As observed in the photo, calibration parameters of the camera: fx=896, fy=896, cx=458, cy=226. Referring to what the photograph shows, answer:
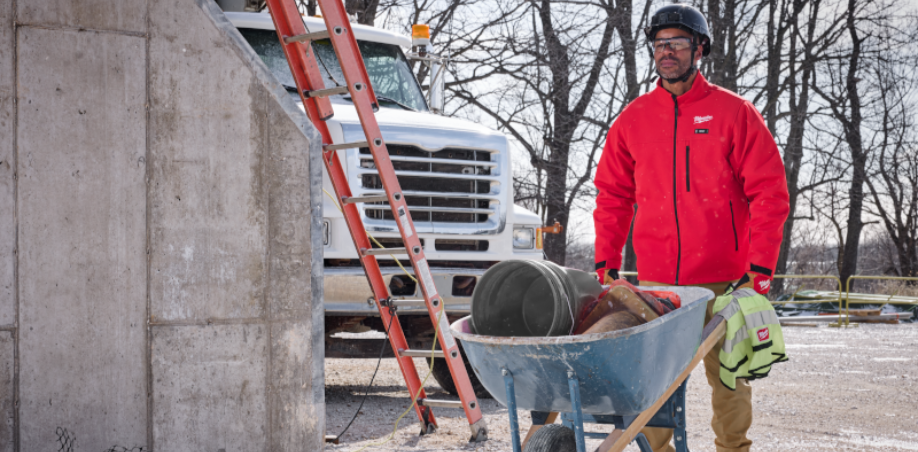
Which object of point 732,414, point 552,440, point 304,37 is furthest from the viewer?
point 304,37

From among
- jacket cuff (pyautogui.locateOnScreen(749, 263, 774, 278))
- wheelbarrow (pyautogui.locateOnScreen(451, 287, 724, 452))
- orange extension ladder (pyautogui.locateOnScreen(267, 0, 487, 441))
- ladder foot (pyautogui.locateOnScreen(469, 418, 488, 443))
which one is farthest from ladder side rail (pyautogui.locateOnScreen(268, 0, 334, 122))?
jacket cuff (pyautogui.locateOnScreen(749, 263, 774, 278))

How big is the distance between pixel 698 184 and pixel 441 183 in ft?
10.7

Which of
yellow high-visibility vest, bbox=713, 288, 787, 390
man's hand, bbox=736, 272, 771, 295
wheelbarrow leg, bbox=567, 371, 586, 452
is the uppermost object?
man's hand, bbox=736, 272, 771, 295

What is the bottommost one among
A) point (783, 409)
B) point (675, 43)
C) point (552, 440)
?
point (783, 409)

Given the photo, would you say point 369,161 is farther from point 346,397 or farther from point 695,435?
point 695,435

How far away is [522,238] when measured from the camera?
7844 mm

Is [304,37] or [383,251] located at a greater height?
[304,37]

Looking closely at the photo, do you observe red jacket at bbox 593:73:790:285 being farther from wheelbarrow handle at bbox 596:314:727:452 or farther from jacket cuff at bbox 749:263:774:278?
wheelbarrow handle at bbox 596:314:727:452

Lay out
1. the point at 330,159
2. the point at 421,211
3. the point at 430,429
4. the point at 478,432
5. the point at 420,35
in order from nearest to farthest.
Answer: the point at 330,159, the point at 478,432, the point at 430,429, the point at 421,211, the point at 420,35

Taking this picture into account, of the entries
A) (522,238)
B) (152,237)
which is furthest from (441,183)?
(152,237)

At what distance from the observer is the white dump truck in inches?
269

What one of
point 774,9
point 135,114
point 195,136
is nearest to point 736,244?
point 195,136

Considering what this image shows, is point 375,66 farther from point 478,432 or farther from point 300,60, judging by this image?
point 478,432

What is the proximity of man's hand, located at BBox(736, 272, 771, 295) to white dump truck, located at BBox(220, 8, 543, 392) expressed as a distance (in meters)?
3.23
